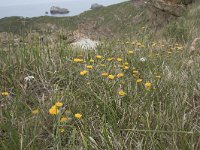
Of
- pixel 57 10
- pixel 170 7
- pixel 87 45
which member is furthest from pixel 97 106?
pixel 57 10

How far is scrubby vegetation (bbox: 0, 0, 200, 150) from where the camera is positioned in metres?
2.33

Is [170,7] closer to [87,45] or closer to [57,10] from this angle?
[87,45]

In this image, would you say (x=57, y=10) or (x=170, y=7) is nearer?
(x=170, y=7)

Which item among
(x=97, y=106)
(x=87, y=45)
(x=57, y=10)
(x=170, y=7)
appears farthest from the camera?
(x=57, y=10)

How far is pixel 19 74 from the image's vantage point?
381 centimetres

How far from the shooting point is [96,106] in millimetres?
2887

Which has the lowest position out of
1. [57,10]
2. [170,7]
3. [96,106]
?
[96,106]

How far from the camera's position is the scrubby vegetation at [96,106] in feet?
7.64

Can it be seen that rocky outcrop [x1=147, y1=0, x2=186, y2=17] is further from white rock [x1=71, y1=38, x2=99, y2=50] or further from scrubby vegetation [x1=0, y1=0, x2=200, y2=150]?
scrubby vegetation [x1=0, y1=0, x2=200, y2=150]

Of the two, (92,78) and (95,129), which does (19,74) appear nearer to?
(92,78)

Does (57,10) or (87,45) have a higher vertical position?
(57,10)

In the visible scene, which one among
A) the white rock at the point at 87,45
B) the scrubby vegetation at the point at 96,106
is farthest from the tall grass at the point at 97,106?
the white rock at the point at 87,45

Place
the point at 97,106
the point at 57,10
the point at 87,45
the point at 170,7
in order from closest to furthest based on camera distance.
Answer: the point at 97,106 < the point at 87,45 < the point at 170,7 < the point at 57,10

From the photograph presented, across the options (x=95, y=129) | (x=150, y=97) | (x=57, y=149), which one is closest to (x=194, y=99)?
(x=150, y=97)
